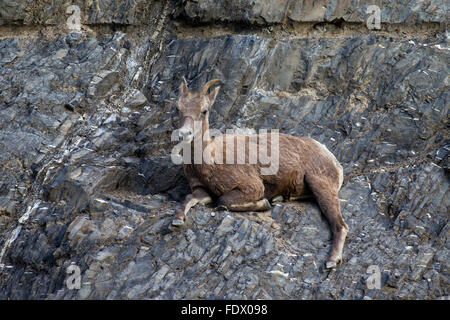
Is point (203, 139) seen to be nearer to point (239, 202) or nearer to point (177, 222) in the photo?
point (239, 202)

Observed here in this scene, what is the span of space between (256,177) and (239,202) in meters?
0.50

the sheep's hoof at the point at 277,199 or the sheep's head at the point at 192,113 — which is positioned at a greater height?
the sheep's head at the point at 192,113

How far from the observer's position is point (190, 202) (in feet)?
26.8

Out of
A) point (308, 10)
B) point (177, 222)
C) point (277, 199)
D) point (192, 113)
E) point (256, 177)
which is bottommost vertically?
point (277, 199)

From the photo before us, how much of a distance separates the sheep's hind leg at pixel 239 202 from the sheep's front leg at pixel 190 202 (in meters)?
0.23

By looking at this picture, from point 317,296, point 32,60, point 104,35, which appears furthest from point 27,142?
point 317,296

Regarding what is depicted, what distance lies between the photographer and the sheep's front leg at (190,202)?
7789 millimetres

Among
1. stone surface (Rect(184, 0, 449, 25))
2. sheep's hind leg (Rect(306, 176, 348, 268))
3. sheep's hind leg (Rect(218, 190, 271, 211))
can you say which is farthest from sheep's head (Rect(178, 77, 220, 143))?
stone surface (Rect(184, 0, 449, 25))

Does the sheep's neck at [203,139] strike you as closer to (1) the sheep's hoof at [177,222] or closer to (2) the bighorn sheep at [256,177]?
(2) the bighorn sheep at [256,177]

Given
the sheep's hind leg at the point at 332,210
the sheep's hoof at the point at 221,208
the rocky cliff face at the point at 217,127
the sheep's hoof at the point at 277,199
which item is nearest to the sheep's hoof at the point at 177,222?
the rocky cliff face at the point at 217,127

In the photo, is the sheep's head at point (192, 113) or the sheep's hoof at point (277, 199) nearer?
the sheep's head at point (192, 113)

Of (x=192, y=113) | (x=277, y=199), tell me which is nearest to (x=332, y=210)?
(x=277, y=199)

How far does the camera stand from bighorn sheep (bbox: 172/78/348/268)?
8.21 metres
